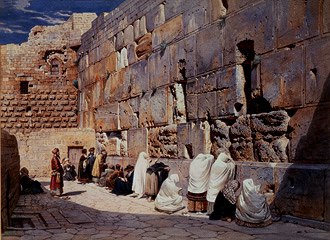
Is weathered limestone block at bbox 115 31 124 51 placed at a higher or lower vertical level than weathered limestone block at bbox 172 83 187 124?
higher

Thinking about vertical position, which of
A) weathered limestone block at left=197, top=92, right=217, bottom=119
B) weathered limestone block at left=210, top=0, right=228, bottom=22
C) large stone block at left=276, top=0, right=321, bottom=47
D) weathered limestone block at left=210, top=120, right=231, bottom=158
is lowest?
weathered limestone block at left=210, top=120, right=231, bottom=158

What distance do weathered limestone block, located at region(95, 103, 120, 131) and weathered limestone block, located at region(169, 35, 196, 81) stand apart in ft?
13.2

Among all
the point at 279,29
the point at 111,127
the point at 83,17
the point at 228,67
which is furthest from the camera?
the point at 83,17

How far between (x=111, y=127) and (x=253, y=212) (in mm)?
8586

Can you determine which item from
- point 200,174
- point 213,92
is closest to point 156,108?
point 213,92

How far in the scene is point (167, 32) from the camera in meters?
10.4

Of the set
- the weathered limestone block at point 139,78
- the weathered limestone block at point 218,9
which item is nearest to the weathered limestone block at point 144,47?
the weathered limestone block at point 139,78

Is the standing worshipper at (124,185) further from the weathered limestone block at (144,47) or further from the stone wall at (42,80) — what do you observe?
the stone wall at (42,80)

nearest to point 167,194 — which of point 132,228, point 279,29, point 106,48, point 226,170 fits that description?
point 226,170

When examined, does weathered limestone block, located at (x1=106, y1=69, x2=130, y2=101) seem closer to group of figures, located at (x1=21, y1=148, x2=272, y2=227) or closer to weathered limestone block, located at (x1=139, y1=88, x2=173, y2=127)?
weathered limestone block, located at (x1=139, y1=88, x2=173, y2=127)

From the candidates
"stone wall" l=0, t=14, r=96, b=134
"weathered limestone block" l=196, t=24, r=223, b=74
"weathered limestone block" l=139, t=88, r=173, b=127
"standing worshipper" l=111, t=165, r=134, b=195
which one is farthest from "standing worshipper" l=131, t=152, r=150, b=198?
"stone wall" l=0, t=14, r=96, b=134

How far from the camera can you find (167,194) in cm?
781

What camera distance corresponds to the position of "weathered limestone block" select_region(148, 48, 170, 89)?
1034cm

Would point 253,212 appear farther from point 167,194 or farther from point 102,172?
point 102,172
